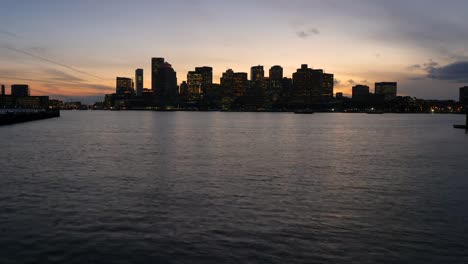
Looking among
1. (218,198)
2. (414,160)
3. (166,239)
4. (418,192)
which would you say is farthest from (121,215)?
(414,160)

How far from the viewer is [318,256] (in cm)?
1461

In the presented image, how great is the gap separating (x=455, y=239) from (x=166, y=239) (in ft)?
37.7

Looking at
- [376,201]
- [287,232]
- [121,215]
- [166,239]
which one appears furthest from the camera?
[376,201]

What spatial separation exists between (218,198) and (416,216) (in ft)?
34.1

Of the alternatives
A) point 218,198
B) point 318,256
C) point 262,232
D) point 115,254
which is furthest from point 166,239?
point 218,198

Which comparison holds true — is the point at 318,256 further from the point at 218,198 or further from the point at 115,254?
the point at 218,198

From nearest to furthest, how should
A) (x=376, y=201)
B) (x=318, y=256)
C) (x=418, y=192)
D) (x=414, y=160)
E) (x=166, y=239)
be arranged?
(x=318, y=256) < (x=166, y=239) < (x=376, y=201) < (x=418, y=192) < (x=414, y=160)

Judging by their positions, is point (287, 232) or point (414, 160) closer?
point (287, 232)

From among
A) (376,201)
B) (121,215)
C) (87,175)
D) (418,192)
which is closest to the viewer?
(121,215)

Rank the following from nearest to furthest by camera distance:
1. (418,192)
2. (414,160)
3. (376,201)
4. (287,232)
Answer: (287,232) < (376,201) < (418,192) < (414,160)

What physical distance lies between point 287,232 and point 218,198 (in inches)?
283

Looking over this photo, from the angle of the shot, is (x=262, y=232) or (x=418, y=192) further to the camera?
(x=418, y=192)

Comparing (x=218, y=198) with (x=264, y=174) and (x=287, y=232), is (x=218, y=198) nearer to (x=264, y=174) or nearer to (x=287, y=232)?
(x=287, y=232)

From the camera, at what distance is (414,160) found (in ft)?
145
